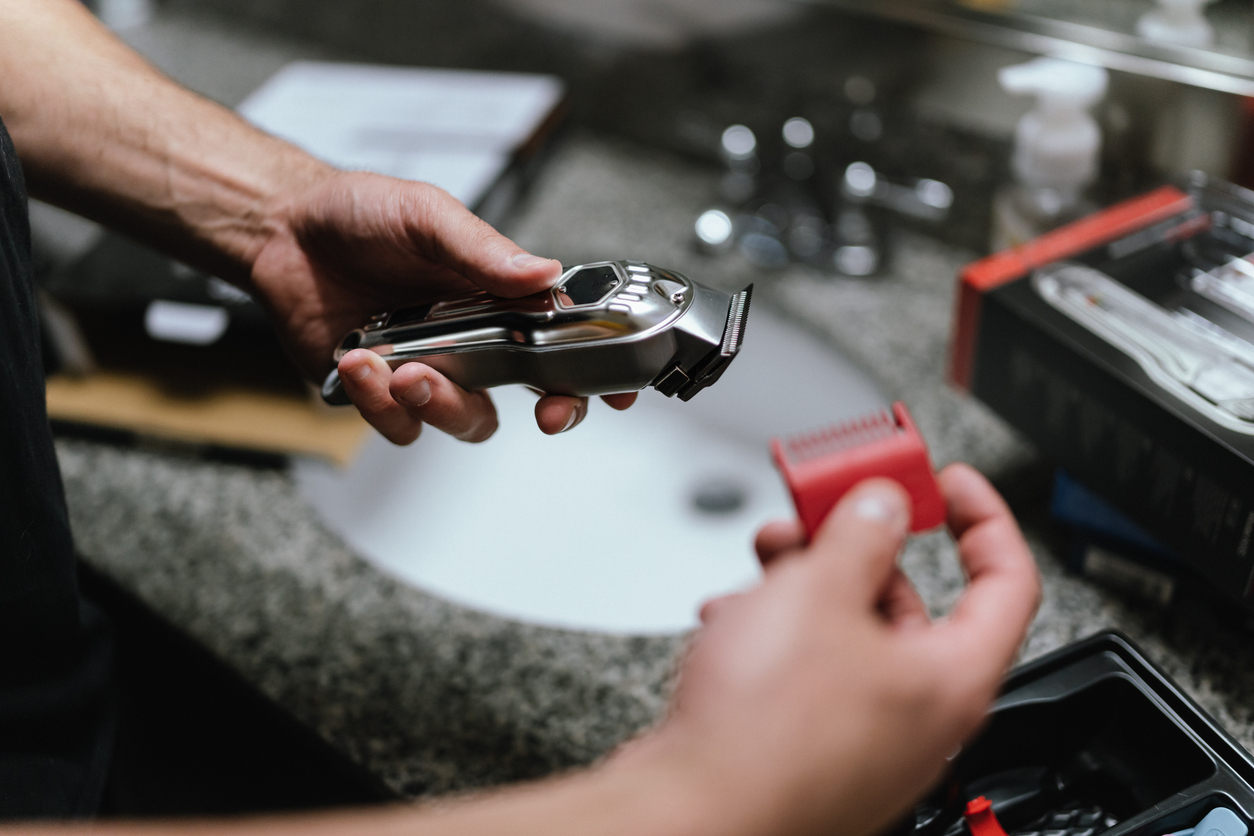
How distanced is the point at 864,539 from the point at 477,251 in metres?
0.24

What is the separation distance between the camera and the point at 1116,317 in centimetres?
52

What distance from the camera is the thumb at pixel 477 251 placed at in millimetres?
431

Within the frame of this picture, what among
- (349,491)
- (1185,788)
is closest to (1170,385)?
(1185,788)

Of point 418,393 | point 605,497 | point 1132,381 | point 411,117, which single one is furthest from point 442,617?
point 411,117

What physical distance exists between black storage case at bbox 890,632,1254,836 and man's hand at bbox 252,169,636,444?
0.25 m

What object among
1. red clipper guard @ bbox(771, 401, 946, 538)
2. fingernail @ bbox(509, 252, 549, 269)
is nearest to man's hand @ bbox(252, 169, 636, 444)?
fingernail @ bbox(509, 252, 549, 269)

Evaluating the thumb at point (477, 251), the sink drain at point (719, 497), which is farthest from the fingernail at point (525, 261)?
the sink drain at point (719, 497)

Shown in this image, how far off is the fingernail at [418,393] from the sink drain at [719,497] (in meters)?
0.48

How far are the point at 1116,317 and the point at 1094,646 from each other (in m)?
0.19

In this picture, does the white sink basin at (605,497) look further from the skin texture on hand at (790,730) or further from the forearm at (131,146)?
the skin texture on hand at (790,730)

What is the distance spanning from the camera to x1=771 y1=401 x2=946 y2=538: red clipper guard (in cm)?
36

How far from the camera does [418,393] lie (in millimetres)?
454

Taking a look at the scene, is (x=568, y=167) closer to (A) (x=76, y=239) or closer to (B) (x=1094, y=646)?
(A) (x=76, y=239)

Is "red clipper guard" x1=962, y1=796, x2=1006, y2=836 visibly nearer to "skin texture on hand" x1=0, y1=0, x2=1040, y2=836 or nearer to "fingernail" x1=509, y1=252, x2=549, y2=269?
"skin texture on hand" x1=0, y1=0, x2=1040, y2=836
